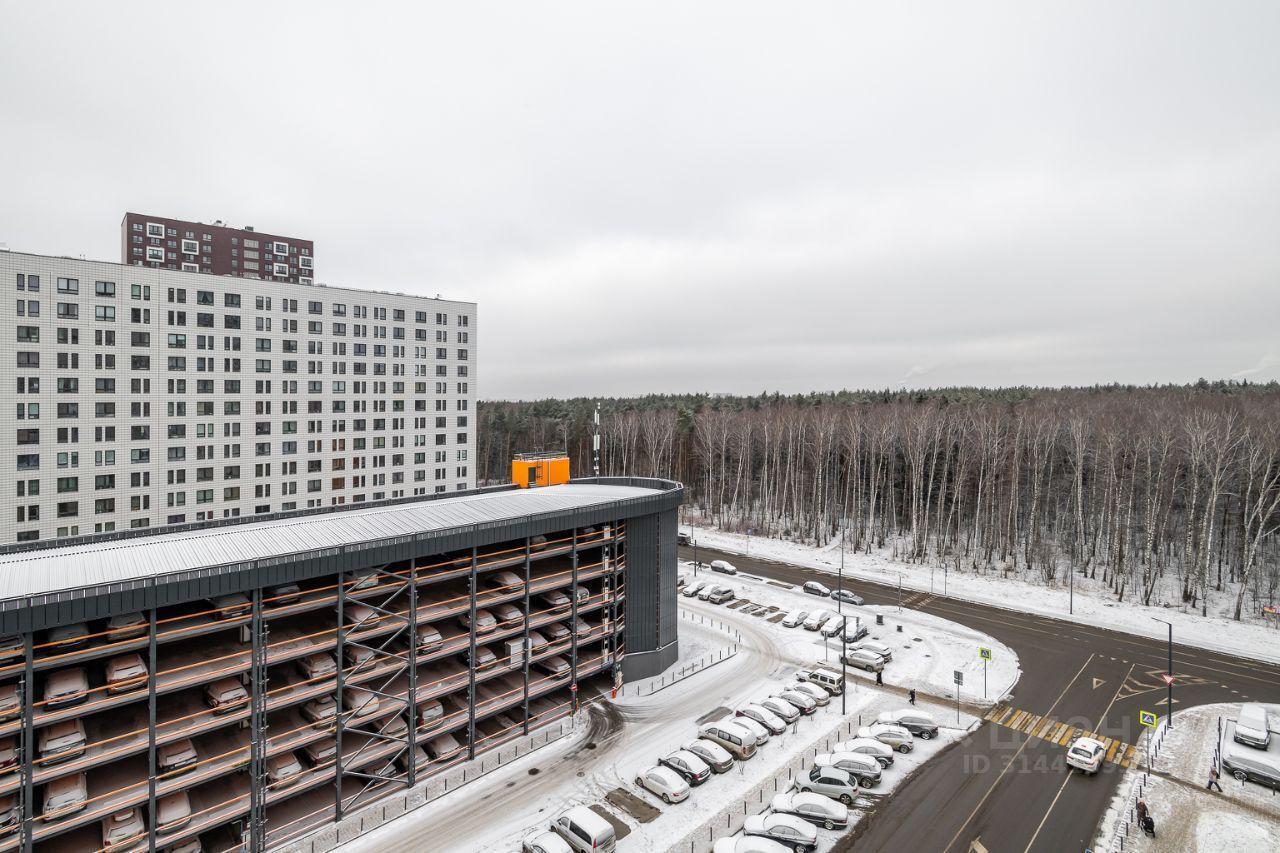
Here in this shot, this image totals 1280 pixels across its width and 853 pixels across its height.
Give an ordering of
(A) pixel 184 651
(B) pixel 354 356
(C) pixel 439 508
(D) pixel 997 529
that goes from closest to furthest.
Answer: (A) pixel 184 651 → (C) pixel 439 508 → (B) pixel 354 356 → (D) pixel 997 529

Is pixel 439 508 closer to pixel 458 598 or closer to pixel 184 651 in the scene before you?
pixel 458 598

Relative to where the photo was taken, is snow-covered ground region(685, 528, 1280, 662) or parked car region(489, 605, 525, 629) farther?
snow-covered ground region(685, 528, 1280, 662)

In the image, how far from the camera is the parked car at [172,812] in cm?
1828

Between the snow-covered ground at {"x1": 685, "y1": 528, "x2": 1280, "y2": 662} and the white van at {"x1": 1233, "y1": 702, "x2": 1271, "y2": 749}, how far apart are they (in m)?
15.3

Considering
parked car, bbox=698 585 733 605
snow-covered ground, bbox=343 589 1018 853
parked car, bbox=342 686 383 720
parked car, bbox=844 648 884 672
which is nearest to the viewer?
snow-covered ground, bbox=343 589 1018 853

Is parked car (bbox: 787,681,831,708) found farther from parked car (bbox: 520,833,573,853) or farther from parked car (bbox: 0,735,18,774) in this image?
parked car (bbox: 0,735,18,774)

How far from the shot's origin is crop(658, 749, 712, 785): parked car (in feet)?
79.9

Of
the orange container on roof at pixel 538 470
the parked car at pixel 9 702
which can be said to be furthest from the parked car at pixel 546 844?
the orange container on roof at pixel 538 470

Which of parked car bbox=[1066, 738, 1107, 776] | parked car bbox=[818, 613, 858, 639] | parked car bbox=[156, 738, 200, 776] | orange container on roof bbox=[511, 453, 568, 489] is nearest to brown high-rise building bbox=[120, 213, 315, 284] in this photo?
orange container on roof bbox=[511, 453, 568, 489]

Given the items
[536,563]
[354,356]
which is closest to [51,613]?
[536,563]

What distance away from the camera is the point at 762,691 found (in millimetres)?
32938

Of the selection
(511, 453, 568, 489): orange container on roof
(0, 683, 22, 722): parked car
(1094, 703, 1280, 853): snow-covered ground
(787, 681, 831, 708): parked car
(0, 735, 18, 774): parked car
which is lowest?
(1094, 703, 1280, 853): snow-covered ground

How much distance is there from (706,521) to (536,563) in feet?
192

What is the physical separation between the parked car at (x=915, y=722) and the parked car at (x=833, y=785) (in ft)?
21.4
